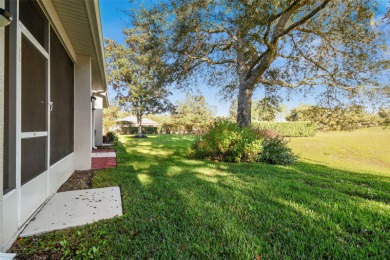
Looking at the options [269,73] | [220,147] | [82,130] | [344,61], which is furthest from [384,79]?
[82,130]

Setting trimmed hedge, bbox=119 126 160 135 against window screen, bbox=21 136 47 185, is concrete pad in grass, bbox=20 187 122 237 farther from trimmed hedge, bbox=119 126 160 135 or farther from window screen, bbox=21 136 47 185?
trimmed hedge, bbox=119 126 160 135

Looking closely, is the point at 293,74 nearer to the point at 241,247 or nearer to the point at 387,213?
the point at 387,213

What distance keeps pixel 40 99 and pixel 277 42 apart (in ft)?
23.8

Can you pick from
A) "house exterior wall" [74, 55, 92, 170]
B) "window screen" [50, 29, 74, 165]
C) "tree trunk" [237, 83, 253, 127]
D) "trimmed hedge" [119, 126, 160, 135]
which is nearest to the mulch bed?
"house exterior wall" [74, 55, 92, 170]

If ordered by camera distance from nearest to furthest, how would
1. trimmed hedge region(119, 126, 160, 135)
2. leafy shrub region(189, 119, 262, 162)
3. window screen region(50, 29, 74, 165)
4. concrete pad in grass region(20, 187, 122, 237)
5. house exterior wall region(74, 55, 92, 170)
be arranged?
concrete pad in grass region(20, 187, 122, 237)
window screen region(50, 29, 74, 165)
house exterior wall region(74, 55, 92, 170)
leafy shrub region(189, 119, 262, 162)
trimmed hedge region(119, 126, 160, 135)

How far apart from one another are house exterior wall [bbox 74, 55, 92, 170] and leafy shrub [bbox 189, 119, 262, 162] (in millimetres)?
3985

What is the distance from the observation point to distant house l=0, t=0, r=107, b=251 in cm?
214

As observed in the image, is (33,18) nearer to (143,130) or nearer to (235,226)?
(235,226)

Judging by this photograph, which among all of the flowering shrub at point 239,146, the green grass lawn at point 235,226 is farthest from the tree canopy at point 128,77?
the green grass lawn at point 235,226

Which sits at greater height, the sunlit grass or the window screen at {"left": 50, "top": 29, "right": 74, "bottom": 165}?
the window screen at {"left": 50, "top": 29, "right": 74, "bottom": 165}

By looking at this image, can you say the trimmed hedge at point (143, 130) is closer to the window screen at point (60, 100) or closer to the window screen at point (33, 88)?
the window screen at point (60, 100)

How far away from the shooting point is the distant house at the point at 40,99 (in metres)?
2.14

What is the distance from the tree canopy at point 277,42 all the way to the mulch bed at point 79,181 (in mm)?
5719

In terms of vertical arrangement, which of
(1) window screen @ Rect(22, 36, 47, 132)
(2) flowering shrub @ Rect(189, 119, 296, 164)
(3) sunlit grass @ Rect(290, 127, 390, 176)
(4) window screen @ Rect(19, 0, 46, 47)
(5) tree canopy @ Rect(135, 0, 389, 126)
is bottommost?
(3) sunlit grass @ Rect(290, 127, 390, 176)
